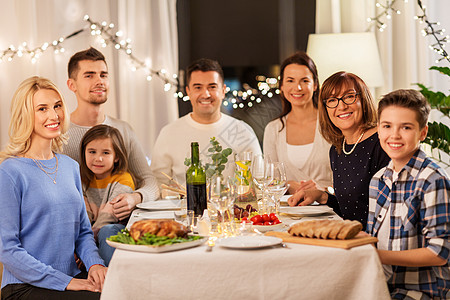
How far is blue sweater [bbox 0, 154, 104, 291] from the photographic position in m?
2.14

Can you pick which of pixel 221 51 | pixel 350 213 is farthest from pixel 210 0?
pixel 350 213

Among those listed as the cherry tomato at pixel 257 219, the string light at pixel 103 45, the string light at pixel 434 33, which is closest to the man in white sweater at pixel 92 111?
the string light at pixel 103 45

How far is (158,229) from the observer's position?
1748mm

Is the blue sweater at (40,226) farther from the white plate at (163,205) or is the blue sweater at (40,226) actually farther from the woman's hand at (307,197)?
the woman's hand at (307,197)

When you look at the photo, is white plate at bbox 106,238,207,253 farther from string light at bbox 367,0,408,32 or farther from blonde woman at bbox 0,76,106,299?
string light at bbox 367,0,408,32

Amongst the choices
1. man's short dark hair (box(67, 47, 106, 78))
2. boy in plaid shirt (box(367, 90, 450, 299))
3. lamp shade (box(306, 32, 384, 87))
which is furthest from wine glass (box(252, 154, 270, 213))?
lamp shade (box(306, 32, 384, 87))

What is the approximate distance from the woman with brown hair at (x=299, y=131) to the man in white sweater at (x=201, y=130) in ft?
0.61

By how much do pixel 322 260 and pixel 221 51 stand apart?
3.21 metres

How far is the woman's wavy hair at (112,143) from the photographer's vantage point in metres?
3.14

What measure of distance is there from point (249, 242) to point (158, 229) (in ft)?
0.89

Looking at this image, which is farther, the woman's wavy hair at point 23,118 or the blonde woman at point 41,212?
the woman's wavy hair at point 23,118

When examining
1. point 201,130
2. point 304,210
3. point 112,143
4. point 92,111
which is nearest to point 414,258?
point 304,210

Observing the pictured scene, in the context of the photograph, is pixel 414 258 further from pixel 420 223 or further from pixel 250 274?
pixel 250 274

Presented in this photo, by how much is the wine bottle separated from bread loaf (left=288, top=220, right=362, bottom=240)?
42cm
